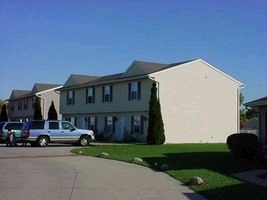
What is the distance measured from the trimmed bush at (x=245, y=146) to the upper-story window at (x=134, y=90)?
19188mm

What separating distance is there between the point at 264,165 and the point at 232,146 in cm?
322

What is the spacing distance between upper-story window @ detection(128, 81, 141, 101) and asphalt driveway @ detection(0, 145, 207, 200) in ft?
68.4

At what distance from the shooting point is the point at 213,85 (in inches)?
1692

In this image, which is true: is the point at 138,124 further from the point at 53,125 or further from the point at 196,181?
the point at 196,181

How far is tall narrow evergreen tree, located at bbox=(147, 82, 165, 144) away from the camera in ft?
122

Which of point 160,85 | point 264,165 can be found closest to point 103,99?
point 160,85

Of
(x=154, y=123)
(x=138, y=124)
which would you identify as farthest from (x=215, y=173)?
(x=138, y=124)

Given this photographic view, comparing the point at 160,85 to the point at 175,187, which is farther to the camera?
the point at 160,85

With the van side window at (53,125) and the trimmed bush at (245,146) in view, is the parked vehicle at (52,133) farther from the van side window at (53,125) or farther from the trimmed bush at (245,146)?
the trimmed bush at (245,146)

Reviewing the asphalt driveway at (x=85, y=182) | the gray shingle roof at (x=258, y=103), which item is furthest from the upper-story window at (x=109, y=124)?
the asphalt driveway at (x=85, y=182)

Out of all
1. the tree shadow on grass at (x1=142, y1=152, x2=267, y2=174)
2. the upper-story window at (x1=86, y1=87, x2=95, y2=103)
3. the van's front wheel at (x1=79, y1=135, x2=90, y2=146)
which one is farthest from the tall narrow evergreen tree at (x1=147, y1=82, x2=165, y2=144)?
the tree shadow on grass at (x1=142, y1=152, x2=267, y2=174)

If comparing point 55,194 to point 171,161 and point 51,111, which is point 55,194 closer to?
point 171,161

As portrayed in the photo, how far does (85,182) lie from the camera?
15.1 meters

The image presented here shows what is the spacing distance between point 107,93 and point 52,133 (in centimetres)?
1210
